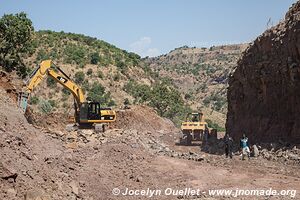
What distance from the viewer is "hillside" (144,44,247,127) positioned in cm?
7588

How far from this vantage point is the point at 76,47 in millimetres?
67062

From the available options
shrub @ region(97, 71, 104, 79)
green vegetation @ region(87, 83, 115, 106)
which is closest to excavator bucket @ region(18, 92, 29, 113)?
green vegetation @ region(87, 83, 115, 106)

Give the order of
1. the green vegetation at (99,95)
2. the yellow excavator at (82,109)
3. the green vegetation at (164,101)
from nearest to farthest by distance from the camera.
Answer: the yellow excavator at (82,109) → the green vegetation at (164,101) → the green vegetation at (99,95)

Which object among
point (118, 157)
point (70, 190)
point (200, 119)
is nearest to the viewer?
point (70, 190)

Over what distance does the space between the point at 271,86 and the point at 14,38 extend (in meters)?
20.0

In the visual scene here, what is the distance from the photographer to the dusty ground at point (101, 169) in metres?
11.4

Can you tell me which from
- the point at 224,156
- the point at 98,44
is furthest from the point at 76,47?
the point at 224,156

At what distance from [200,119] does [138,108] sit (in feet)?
36.0

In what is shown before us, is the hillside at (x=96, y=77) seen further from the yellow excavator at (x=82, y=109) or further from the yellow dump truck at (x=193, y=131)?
the yellow excavator at (x=82, y=109)

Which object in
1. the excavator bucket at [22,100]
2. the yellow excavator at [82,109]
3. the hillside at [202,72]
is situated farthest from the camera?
the hillside at [202,72]

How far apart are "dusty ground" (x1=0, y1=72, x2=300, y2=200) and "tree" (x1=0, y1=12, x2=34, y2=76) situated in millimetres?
12815

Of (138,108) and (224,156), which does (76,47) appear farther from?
(224,156)

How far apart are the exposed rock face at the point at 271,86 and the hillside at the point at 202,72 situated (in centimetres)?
3745

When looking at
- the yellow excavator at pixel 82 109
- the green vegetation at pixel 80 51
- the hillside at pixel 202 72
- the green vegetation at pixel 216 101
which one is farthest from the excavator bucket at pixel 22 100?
the green vegetation at pixel 216 101
